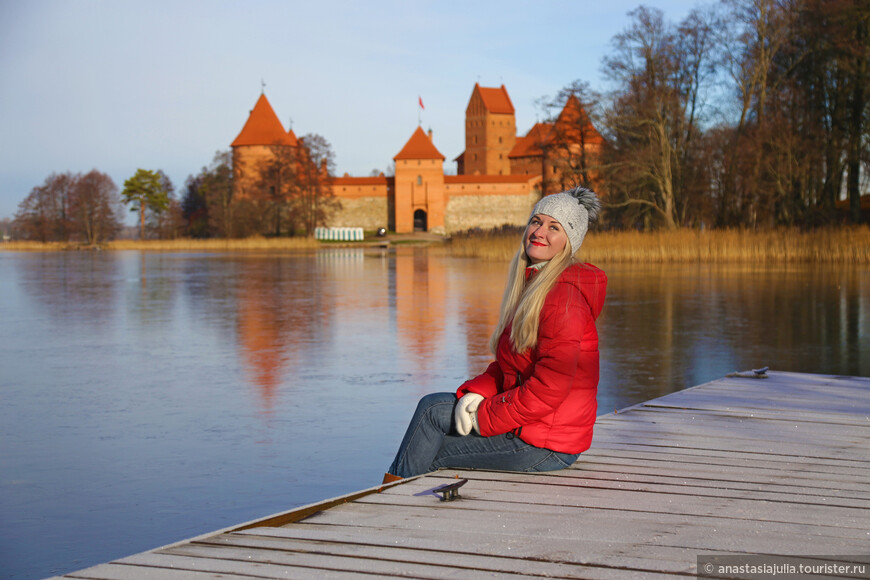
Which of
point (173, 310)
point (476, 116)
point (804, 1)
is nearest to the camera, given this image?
point (173, 310)

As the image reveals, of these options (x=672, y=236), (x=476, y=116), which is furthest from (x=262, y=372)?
(x=476, y=116)

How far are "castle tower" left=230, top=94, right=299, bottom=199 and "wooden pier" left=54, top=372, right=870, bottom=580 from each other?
55.6 m

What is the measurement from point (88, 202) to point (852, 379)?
60747 mm

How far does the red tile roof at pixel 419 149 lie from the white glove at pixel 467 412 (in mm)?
59166

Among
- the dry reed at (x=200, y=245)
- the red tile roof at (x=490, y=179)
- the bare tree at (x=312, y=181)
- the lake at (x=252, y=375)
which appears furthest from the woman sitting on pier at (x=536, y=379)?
the red tile roof at (x=490, y=179)

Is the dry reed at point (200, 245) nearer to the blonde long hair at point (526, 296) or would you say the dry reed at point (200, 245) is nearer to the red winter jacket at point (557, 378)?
the blonde long hair at point (526, 296)

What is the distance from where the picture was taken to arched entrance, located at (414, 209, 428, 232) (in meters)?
62.7

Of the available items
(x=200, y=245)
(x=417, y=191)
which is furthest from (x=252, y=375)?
(x=417, y=191)

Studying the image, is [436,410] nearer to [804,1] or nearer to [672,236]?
[672,236]

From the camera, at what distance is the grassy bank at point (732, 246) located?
59.1 ft

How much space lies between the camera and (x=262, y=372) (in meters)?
6.54

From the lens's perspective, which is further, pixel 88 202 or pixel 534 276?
pixel 88 202

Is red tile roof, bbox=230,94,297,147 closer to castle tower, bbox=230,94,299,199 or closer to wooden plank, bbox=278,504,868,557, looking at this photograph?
castle tower, bbox=230,94,299,199

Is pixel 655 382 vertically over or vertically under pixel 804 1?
under
